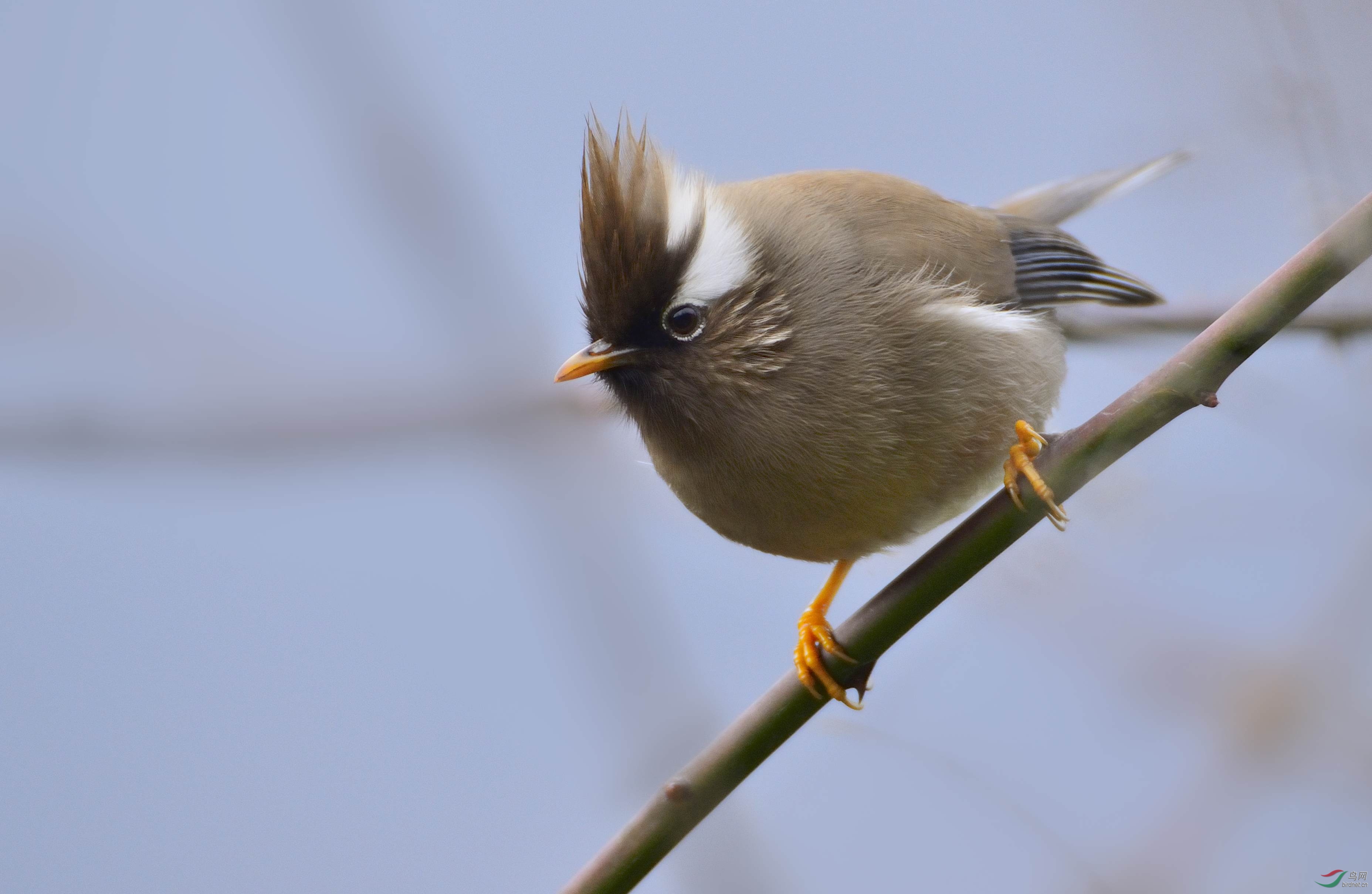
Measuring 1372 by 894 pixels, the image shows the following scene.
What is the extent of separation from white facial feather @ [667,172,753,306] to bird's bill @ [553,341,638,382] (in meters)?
0.19

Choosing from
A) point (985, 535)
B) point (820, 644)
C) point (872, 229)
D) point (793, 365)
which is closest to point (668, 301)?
point (793, 365)

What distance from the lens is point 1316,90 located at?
9.07ft

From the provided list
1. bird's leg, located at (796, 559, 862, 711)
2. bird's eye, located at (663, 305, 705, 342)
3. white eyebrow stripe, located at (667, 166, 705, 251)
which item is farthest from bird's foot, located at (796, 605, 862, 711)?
white eyebrow stripe, located at (667, 166, 705, 251)

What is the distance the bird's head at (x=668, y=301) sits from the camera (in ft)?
10.5

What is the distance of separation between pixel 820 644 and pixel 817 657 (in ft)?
0.44

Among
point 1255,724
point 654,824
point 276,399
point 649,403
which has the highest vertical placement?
point 276,399

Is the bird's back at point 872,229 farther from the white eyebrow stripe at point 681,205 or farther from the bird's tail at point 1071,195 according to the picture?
the bird's tail at point 1071,195

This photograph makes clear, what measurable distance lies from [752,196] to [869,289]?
19.7 inches

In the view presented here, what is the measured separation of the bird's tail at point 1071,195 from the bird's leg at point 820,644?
1.50 meters

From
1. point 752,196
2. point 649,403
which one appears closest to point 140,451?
point 649,403

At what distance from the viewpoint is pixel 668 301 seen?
10.8 ft

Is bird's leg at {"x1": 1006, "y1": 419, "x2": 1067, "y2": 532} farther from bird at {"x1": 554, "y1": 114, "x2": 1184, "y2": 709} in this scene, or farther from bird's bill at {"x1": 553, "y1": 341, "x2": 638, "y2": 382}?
bird's bill at {"x1": 553, "y1": 341, "x2": 638, "y2": 382}

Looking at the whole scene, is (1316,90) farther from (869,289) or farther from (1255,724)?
(1255,724)

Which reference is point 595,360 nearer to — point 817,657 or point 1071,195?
point 817,657
